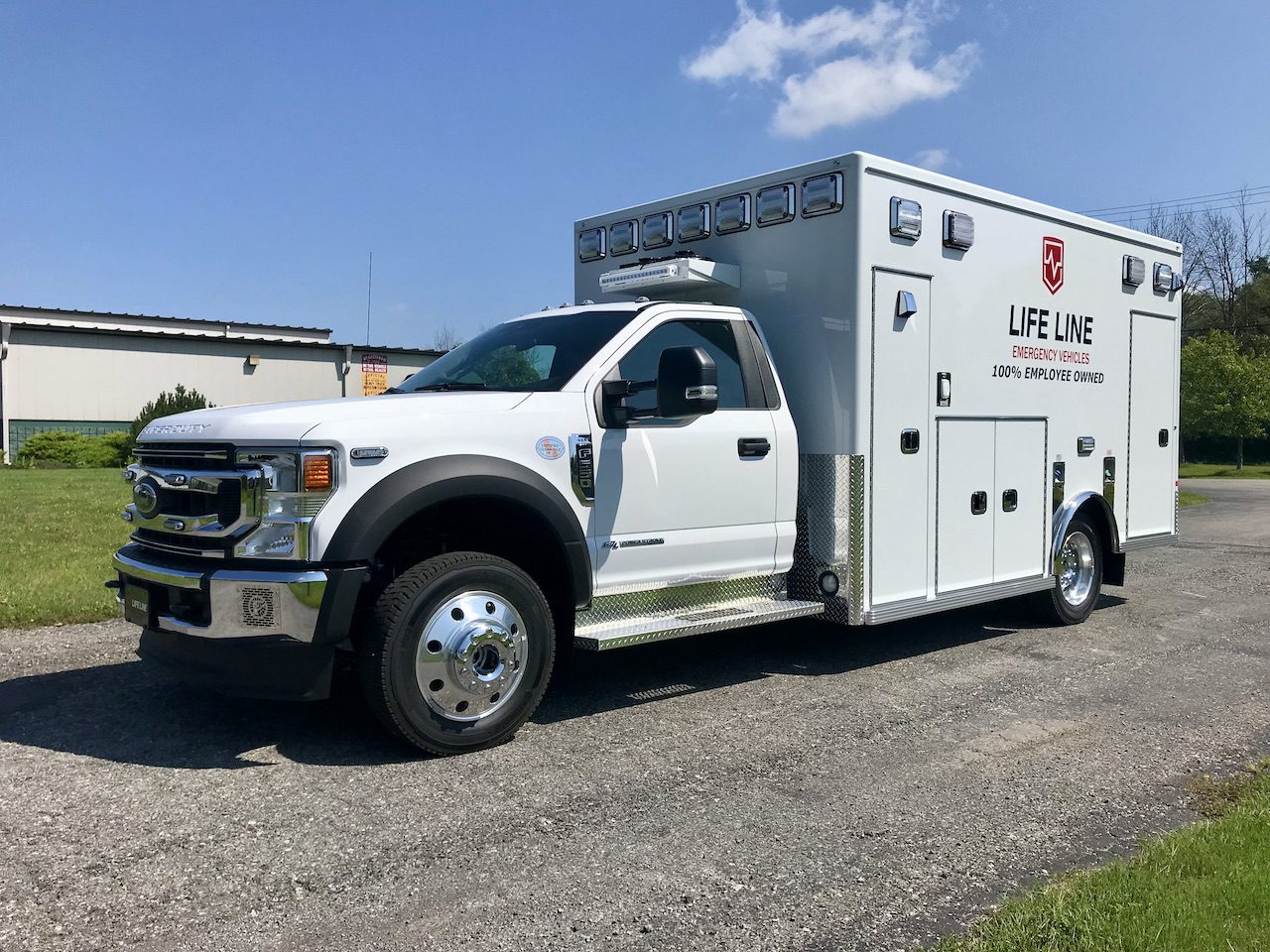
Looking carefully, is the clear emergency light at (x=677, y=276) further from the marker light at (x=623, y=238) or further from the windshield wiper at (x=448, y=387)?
the windshield wiper at (x=448, y=387)

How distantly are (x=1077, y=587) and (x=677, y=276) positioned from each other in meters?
4.23

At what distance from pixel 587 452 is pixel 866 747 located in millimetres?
1952

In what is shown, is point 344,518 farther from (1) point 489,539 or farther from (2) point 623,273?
(2) point 623,273

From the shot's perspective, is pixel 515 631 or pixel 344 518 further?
pixel 515 631

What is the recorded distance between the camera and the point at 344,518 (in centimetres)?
444

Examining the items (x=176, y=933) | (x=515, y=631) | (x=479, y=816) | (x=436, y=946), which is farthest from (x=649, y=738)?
(x=176, y=933)

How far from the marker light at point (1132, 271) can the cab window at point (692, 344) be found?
409cm

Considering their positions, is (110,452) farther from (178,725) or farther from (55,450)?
(178,725)

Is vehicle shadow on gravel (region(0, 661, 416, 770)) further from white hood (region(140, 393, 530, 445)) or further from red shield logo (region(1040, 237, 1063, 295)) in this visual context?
red shield logo (region(1040, 237, 1063, 295))

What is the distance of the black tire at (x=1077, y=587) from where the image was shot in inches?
318

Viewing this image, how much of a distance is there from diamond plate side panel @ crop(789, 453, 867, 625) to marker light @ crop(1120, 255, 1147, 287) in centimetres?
367

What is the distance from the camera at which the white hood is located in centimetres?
447

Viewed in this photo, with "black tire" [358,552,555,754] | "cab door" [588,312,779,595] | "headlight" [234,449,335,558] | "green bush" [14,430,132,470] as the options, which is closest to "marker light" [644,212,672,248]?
"cab door" [588,312,779,595]

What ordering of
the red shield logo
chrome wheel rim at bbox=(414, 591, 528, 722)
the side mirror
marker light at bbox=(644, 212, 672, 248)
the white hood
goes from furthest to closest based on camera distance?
the red shield logo, marker light at bbox=(644, 212, 672, 248), the side mirror, chrome wheel rim at bbox=(414, 591, 528, 722), the white hood
